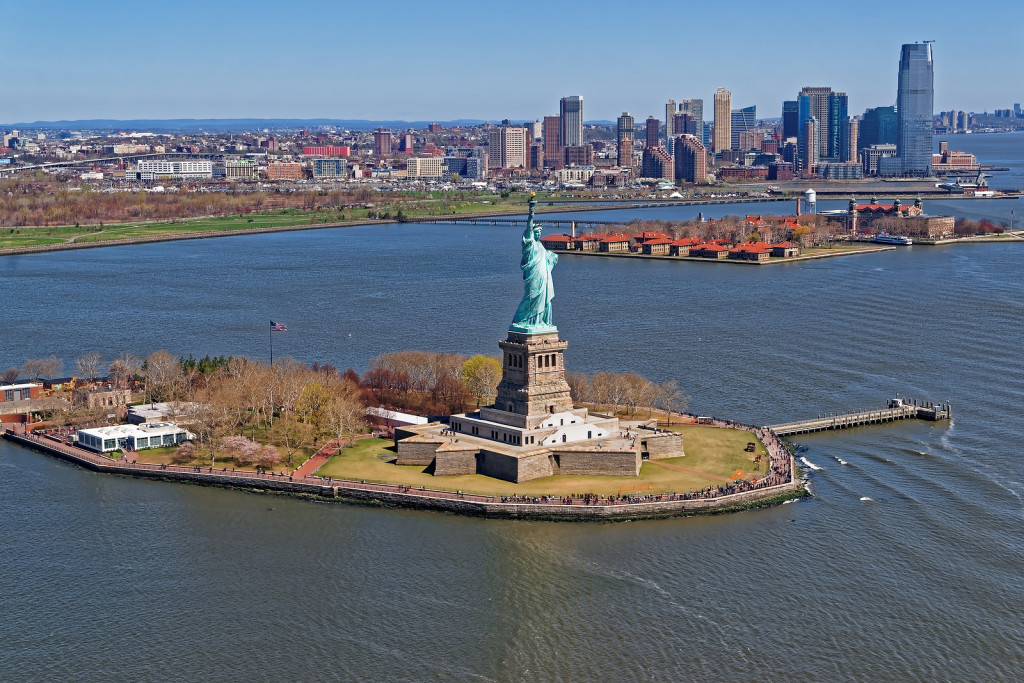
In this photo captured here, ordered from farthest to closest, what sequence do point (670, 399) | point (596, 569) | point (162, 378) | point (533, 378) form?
point (162, 378) < point (670, 399) < point (533, 378) < point (596, 569)

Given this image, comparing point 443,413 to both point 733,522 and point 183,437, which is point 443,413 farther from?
point 733,522

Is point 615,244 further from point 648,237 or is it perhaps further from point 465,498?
point 465,498

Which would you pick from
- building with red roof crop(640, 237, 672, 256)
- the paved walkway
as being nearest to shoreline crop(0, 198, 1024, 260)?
building with red roof crop(640, 237, 672, 256)

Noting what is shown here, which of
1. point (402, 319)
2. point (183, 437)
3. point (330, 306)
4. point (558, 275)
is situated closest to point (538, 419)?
point (183, 437)

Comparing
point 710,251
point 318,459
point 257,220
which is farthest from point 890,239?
point 318,459

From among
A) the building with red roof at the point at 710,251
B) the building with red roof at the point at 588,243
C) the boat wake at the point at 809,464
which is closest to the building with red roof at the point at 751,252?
the building with red roof at the point at 710,251

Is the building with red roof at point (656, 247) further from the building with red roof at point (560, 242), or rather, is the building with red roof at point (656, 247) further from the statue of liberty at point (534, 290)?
the statue of liberty at point (534, 290)

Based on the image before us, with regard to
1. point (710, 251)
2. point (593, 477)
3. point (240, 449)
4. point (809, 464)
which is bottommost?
point (809, 464)
